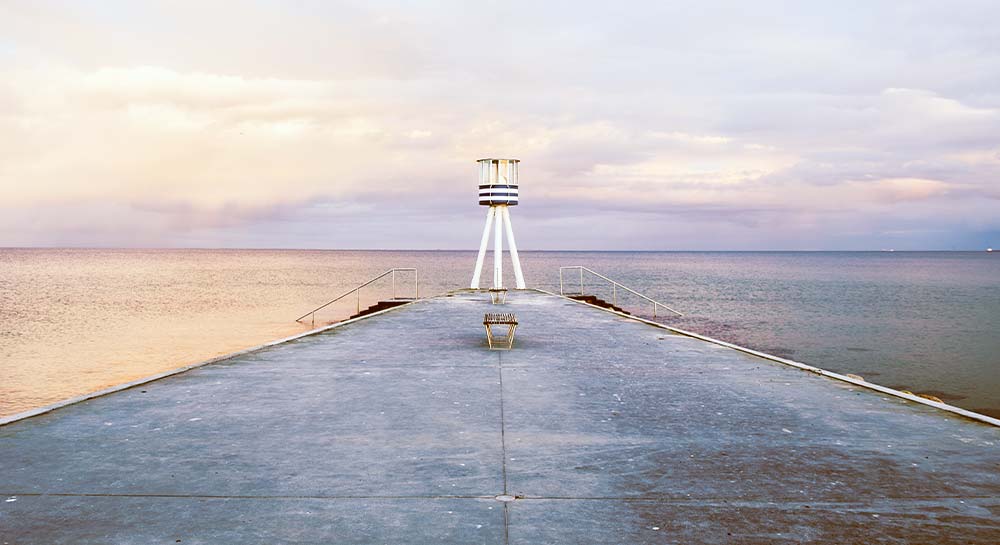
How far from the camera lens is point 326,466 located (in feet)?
20.4

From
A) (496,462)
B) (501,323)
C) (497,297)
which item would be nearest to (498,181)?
(497,297)

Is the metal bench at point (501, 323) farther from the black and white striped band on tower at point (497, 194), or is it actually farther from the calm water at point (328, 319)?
the black and white striped band on tower at point (497, 194)

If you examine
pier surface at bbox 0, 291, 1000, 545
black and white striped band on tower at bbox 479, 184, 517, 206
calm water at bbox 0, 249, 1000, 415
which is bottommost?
calm water at bbox 0, 249, 1000, 415

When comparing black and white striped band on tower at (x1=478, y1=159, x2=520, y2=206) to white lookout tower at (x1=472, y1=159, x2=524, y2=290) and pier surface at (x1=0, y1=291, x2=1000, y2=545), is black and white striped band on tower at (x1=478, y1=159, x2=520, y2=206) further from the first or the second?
pier surface at (x1=0, y1=291, x2=1000, y2=545)

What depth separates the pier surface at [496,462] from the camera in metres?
4.91

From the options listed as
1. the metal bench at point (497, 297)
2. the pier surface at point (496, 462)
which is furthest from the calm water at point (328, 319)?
the pier surface at point (496, 462)

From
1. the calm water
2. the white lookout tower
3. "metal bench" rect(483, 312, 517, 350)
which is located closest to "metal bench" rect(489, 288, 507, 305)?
the white lookout tower

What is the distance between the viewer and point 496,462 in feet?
20.9

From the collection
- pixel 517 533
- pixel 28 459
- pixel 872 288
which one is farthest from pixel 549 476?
pixel 872 288

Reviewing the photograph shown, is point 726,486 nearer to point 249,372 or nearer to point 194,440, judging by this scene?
point 194,440

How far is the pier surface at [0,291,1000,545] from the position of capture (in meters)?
4.91

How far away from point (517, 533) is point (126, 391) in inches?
276

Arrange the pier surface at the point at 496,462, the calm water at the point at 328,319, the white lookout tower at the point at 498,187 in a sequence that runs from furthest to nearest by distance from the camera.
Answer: the white lookout tower at the point at 498,187, the calm water at the point at 328,319, the pier surface at the point at 496,462

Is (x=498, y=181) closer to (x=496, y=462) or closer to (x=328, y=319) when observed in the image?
(x=328, y=319)
